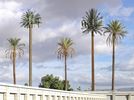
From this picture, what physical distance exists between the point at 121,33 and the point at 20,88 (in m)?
55.1

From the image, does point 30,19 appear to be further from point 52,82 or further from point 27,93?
point 27,93

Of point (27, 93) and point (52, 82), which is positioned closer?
point (27, 93)

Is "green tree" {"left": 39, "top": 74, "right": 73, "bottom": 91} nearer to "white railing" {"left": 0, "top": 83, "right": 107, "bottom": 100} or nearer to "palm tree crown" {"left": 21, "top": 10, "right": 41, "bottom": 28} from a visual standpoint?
"palm tree crown" {"left": 21, "top": 10, "right": 41, "bottom": 28}

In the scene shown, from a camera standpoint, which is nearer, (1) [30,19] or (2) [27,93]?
(2) [27,93]

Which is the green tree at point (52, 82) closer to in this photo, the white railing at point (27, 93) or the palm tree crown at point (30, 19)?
the palm tree crown at point (30, 19)

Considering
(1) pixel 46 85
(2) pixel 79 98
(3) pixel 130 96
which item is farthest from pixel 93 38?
(2) pixel 79 98

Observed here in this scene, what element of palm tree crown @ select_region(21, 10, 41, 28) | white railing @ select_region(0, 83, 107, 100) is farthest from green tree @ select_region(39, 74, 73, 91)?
white railing @ select_region(0, 83, 107, 100)

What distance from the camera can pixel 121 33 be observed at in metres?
75.3

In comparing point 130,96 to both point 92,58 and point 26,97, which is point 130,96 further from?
point 26,97

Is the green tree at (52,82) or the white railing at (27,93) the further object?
the green tree at (52,82)

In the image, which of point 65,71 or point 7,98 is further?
point 65,71

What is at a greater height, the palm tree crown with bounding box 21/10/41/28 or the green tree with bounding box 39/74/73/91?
the palm tree crown with bounding box 21/10/41/28

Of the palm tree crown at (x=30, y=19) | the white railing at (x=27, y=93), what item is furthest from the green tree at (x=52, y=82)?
the white railing at (x=27, y=93)

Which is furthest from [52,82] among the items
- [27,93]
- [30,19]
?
[27,93]
